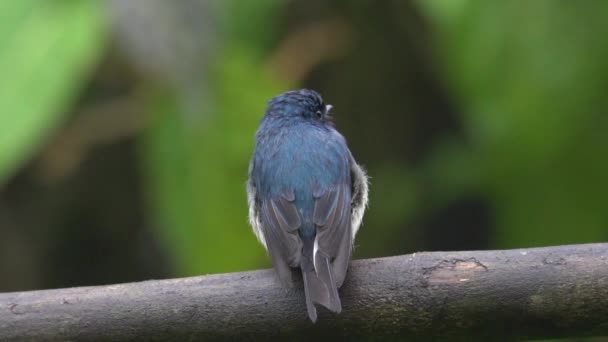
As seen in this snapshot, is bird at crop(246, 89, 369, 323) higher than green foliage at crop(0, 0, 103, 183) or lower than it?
lower

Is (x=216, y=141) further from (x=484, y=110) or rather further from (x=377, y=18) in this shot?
(x=377, y=18)

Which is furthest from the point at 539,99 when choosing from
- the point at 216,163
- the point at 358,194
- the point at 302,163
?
the point at 216,163

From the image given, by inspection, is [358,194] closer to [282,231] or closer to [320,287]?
[282,231]

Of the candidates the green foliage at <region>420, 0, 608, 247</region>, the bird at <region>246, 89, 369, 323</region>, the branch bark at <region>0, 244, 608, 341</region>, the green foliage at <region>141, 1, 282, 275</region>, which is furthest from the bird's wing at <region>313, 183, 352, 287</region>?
the green foliage at <region>420, 0, 608, 247</region>

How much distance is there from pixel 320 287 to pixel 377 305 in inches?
7.4

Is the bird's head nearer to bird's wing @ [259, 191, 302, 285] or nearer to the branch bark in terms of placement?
bird's wing @ [259, 191, 302, 285]

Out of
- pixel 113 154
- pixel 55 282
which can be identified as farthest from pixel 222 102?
pixel 55 282

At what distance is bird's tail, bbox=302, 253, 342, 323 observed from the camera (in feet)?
10.3

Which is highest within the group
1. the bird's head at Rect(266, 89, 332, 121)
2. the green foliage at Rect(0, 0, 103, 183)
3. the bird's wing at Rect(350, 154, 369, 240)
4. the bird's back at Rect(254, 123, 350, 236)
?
the green foliage at Rect(0, 0, 103, 183)

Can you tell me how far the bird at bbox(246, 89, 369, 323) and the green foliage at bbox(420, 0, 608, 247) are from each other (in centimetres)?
64

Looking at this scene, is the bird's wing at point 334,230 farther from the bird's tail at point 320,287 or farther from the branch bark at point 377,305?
the branch bark at point 377,305

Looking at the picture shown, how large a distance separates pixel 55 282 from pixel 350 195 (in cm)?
266

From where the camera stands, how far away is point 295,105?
4969 mm

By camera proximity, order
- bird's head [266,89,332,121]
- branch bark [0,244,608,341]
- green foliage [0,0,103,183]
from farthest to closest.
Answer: bird's head [266,89,332,121] → green foliage [0,0,103,183] → branch bark [0,244,608,341]
